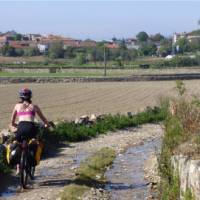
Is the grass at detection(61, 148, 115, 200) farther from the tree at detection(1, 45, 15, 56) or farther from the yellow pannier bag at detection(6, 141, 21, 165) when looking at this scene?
the tree at detection(1, 45, 15, 56)

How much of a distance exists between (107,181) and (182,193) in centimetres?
577

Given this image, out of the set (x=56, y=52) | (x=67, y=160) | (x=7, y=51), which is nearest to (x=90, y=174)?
(x=67, y=160)

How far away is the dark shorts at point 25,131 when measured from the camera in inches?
562

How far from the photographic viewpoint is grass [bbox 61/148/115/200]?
14.4 m

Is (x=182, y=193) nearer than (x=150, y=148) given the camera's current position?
Yes

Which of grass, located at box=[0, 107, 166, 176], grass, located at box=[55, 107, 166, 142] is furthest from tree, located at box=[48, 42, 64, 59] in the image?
grass, located at box=[0, 107, 166, 176]

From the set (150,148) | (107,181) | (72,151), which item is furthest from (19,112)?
(150,148)

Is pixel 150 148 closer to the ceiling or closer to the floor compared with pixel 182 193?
closer to the floor

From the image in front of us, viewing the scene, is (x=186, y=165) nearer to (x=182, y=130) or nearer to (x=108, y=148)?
(x=182, y=130)

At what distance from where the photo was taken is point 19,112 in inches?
574

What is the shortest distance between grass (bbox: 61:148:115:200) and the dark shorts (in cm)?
133

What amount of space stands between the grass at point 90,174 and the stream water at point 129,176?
0.73ft

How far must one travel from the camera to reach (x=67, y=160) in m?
20.3

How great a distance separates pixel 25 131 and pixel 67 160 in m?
6.18
